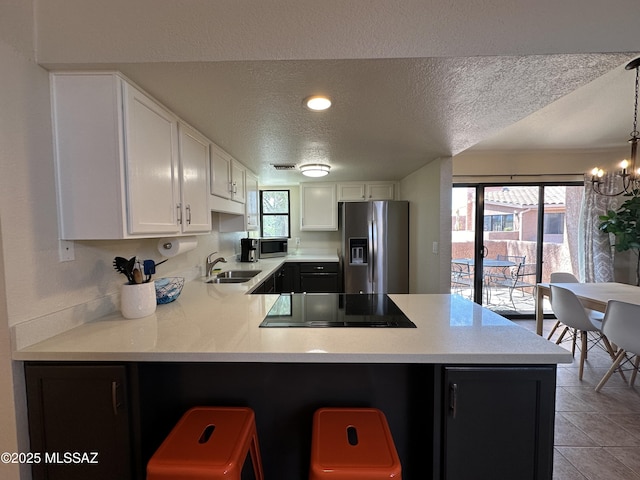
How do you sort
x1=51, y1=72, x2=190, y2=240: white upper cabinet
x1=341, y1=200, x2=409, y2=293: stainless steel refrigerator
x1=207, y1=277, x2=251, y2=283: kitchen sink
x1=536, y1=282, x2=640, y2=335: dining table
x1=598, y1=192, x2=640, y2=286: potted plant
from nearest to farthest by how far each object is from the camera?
x1=51, y1=72, x2=190, y2=240: white upper cabinet, x1=536, y1=282, x2=640, y2=335: dining table, x1=207, y1=277, x2=251, y2=283: kitchen sink, x1=598, y1=192, x2=640, y2=286: potted plant, x1=341, y1=200, x2=409, y2=293: stainless steel refrigerator

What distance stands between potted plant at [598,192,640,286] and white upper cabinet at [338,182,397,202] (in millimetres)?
2616

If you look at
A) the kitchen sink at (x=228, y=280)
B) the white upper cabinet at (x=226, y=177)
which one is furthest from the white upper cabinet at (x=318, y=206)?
the kitchen sink at (x=228, y=280)

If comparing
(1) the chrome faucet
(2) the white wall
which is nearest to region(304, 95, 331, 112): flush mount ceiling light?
(2) the white wall

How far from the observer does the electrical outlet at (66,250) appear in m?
1.16

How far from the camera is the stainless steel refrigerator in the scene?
332 cm

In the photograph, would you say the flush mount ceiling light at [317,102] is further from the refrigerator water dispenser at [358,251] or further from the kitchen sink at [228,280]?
the refrigerator water dispenser at [358,251]

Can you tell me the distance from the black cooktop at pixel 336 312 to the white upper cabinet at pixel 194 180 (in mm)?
766

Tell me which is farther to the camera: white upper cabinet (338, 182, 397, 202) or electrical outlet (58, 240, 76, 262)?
white upper cabinet (338, 182, 397, 202)

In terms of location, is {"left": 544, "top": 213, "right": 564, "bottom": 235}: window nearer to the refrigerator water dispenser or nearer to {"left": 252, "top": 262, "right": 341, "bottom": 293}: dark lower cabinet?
the refrigerator water dispenser

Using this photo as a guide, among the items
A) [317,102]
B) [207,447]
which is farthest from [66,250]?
[317,102]

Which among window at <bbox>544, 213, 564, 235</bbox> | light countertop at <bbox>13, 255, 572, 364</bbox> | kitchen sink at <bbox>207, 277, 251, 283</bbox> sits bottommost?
kitchen sink at <bbox>207, 277, 251, 283</bbox>

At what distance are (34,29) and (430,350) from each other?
6.52 ft

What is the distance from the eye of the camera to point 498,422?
3.26 ft

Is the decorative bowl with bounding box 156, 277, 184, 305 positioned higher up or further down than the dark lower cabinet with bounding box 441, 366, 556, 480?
higher up
